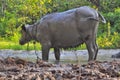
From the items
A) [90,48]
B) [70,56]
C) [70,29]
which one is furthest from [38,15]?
[90,48]

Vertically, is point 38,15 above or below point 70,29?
below

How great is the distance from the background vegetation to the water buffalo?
8179 mm

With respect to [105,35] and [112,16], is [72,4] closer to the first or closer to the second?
[112,16]

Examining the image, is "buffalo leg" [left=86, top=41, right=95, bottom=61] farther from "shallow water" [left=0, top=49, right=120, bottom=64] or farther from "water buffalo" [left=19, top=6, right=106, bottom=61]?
"shallow water" [left=0, top=49, right=120, bottom=64]

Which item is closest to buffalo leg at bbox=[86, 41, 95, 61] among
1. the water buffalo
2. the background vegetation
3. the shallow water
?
the water buffalo

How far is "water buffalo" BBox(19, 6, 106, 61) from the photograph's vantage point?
45.2 ft

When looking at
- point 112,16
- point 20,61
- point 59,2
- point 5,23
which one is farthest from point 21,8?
point 20,61

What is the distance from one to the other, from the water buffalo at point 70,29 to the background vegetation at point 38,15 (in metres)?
8.18

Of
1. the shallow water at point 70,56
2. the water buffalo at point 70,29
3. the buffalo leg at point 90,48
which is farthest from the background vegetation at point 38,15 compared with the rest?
the buffalo leg at point 90,48

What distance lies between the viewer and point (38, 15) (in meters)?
29.2

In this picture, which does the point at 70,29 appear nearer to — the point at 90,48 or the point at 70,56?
the point at 90,48

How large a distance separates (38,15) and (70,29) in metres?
15.3

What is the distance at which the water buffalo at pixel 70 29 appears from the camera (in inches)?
542

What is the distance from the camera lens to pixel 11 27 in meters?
28.8
